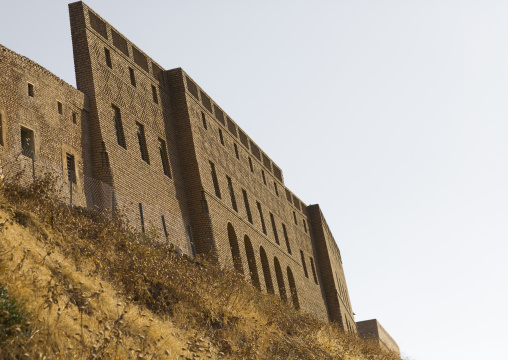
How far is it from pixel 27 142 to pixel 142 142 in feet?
17.4

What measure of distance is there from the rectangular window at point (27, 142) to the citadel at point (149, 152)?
23 millimetres

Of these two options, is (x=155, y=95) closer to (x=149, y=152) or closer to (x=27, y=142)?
(x=149, y=152)

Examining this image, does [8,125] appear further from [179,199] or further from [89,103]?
[179,199]

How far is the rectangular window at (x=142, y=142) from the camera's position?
20.3m

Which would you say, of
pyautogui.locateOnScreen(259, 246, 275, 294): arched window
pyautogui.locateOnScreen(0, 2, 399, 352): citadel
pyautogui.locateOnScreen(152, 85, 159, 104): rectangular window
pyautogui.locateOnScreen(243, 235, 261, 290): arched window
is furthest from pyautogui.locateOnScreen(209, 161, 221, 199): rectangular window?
pyautogui.locateOnScreen(259, 246, 275, 294): arched window

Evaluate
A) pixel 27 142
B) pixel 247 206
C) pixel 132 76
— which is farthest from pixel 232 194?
pixel 27 142

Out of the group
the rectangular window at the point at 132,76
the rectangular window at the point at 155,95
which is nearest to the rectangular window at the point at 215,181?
the rectangular window at the point at 155,95

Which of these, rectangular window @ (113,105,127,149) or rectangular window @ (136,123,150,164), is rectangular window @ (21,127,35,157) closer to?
rectangular window @ (113,105,127,149)

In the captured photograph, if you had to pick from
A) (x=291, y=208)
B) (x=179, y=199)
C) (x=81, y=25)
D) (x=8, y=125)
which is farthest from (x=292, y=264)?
(x=8, y=125)

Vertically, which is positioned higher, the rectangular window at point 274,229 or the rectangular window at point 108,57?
the rectangular window at point 108,57

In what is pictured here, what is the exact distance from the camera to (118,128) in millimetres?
19578

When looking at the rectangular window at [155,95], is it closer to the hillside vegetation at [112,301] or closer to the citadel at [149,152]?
the citadel at [149,152]

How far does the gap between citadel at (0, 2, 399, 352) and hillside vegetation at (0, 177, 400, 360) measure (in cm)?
205

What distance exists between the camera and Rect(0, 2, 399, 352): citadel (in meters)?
16.1
